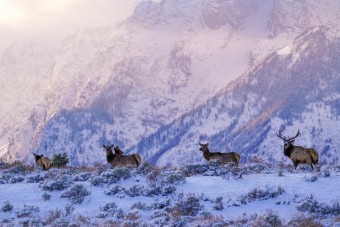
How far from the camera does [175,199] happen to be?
767 inches

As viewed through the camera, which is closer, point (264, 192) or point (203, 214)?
point (203, 214)

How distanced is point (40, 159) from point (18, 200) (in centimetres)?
1013

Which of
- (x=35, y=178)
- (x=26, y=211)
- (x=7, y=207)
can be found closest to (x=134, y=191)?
(x=26, y=211)

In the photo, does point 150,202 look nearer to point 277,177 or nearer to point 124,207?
point 124,207

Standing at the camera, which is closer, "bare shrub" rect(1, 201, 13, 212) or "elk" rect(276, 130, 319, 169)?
"bare shrub" rect(1, 201, 13, 212)

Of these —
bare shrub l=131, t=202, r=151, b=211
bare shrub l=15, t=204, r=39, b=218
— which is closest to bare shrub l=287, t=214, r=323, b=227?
bare shrub l=131, t=202, r=151, b=211

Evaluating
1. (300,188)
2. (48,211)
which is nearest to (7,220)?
(48,211)

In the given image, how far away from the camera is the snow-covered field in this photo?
17.3 meters

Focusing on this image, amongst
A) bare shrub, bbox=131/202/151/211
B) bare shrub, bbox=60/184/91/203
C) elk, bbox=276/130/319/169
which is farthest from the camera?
elk, bbox=276/130/319/169

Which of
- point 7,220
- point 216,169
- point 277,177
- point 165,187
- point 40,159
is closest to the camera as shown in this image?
point 7,220

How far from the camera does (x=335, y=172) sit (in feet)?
75.8

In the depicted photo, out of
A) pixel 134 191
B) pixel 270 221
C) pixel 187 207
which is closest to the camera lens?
pixel 270 221

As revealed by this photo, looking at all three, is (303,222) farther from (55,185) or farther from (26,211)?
(55,185)

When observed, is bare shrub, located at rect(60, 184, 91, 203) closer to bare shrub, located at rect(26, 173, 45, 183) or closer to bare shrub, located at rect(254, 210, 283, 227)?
bare shrub, located at rect(26, 173, 45, 183)
